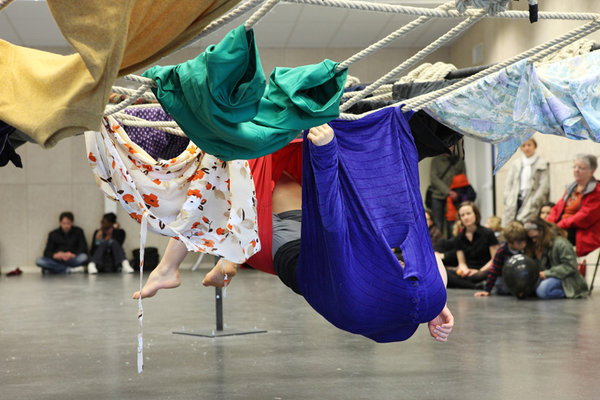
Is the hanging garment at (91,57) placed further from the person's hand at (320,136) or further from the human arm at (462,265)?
the human arm at (462,265)

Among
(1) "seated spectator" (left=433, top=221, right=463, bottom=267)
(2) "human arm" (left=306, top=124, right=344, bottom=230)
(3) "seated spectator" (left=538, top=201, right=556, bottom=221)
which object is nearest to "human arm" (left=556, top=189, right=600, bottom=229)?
(3) "seated spectator" (left=538, top=201, right=556, bottom=221)

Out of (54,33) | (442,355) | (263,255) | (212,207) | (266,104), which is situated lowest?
(442,355)

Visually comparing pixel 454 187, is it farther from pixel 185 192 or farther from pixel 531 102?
pixel 185 192

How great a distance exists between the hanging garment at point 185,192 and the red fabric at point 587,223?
410cm

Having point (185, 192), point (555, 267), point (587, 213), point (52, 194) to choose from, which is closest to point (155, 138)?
point (185, 192)

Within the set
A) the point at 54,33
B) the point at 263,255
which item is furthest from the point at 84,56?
the point at 54,33

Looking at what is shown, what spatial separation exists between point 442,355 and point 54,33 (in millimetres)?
6923

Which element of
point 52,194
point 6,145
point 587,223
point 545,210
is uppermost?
point 52,194

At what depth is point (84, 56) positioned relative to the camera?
1.16m

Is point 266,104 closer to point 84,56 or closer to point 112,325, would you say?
point 84,56

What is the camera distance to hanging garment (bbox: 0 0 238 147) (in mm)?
1145

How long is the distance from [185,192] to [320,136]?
580 millimetres

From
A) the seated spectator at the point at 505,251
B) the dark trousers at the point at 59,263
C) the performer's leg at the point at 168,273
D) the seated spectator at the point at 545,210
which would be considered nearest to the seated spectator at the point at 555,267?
the seated spectator at the point at 505,251

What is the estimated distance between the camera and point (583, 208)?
18.8 ft
